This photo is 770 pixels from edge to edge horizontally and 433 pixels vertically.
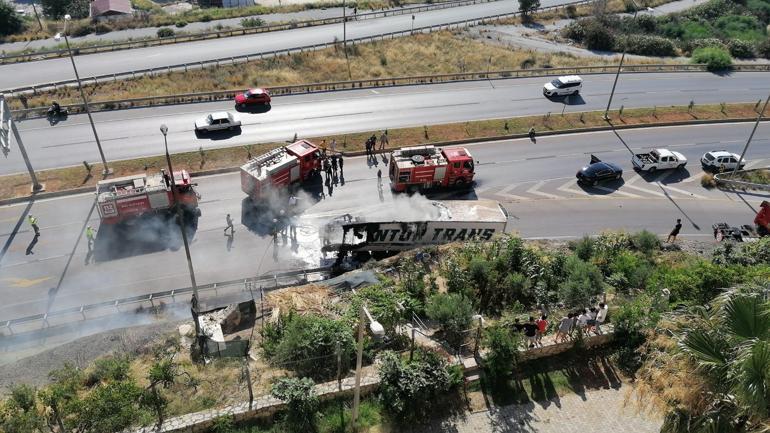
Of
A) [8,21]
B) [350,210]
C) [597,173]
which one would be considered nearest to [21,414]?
[350,210]

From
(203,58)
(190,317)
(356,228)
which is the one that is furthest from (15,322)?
(203,58)

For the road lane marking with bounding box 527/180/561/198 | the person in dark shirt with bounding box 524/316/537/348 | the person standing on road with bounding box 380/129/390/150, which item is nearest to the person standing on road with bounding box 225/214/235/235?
the person standing on road with bounding box 380/129/390/150

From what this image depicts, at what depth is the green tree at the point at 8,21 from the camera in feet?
211

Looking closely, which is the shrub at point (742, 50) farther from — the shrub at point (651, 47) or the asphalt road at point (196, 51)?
the asphalt road at point (196, 51)

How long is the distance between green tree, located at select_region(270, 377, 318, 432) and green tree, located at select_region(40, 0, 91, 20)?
7470 cm

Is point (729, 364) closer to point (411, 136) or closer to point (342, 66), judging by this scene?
point (411, 136)

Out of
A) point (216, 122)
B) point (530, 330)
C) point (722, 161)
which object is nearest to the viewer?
point (530, 330)

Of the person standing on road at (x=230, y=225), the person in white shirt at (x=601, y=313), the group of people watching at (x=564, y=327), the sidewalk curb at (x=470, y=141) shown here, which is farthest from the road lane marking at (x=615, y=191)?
the person standing on road at (x=230, y=225)

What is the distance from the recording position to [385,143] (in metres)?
41.5

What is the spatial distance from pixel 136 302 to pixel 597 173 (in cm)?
2996

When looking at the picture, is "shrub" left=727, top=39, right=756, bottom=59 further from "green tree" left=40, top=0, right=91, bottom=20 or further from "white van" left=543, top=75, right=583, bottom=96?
"green tree" left=40, top=0, right=91, bottom=20

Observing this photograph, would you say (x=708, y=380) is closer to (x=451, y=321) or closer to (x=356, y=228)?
(x=451, y=321)

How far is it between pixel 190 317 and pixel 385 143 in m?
21.0

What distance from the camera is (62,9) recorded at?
7488cm
